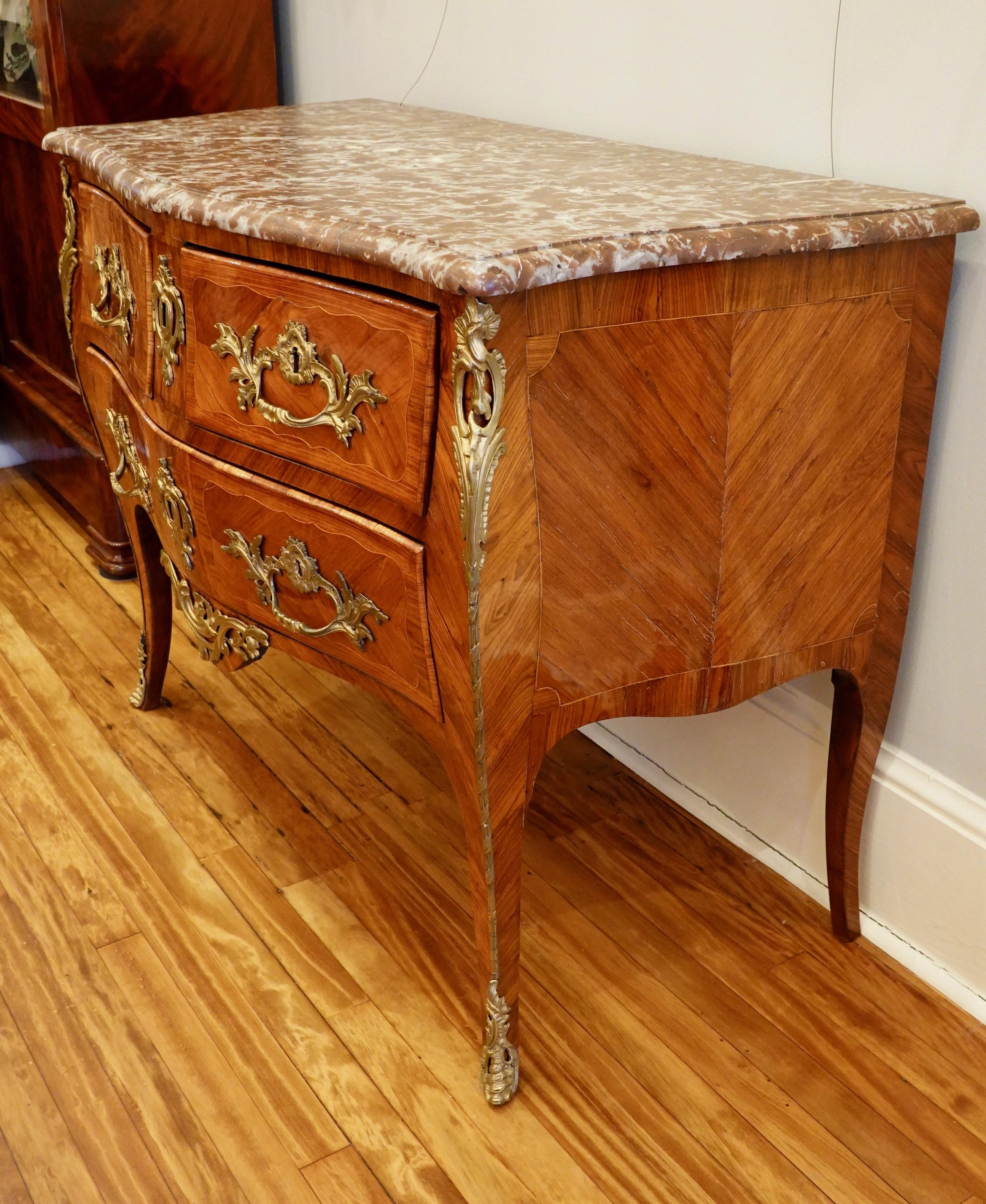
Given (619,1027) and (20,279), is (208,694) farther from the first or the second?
(20,279)

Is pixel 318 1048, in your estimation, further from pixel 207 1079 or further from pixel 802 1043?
pixel 802 1043

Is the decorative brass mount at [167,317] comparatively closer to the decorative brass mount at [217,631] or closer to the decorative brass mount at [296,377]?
the decorative brass mount at [296,377]

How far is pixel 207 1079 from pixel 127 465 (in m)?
0.78

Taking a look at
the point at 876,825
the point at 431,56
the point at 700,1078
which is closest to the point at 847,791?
the point at 876,825

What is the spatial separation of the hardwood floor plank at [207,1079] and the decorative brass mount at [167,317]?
671 millimetres

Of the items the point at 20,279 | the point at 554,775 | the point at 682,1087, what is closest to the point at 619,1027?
the point at 682,1087

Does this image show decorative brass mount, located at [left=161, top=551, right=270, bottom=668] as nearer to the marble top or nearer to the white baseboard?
the marble top

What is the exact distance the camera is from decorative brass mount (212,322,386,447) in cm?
105

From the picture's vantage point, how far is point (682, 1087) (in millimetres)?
1220

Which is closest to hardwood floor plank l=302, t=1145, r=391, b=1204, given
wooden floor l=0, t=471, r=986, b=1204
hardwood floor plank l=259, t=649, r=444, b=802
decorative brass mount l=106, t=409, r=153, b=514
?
wooden floor l=0, t=471, r=986, b=1204

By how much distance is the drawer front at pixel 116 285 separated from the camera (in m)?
1.32

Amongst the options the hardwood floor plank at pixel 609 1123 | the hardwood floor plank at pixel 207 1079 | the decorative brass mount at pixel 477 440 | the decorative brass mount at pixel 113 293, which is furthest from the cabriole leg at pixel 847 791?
the decorative brass mount at pixel 113 293

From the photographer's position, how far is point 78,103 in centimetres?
193

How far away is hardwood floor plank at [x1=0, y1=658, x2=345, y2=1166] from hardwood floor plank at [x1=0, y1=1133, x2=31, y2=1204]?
0.22 meters
